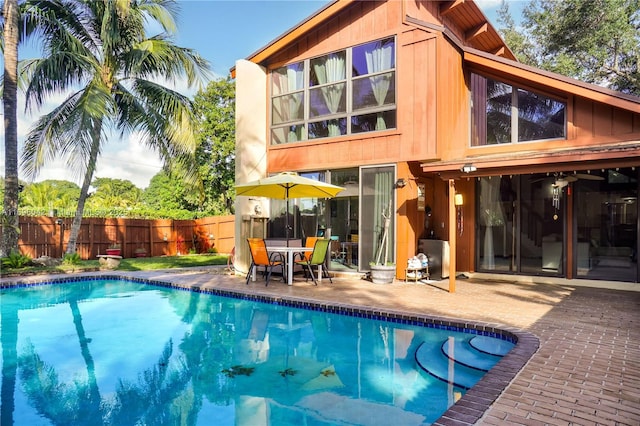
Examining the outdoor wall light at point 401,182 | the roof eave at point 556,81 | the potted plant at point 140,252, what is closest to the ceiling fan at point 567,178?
the roof eave at point 556,81

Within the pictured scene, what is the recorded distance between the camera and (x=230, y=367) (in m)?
4.62

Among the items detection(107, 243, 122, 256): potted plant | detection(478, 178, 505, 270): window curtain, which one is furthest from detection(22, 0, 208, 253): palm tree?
detection(478, 178, 505, 270): window curtain

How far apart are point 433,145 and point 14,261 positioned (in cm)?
1144

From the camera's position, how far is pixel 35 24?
1176 centimetres

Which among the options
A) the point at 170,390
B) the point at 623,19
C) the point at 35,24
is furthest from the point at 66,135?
the point at 623,19

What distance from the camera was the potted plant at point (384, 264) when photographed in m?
8.91

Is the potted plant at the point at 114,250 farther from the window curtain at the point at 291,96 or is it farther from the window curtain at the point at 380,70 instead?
the window curtain at the point at 380,70

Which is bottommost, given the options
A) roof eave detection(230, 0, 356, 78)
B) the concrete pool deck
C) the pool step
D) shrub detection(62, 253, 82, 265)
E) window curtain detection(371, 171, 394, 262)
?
the pool step

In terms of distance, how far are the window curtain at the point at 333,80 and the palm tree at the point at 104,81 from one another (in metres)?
4.87

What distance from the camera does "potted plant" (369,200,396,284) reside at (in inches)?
351

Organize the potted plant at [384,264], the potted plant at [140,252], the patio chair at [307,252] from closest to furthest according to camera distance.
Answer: the potted plant at [384,264] → the patio chair at [307,252] → the potted plant at [140,252]

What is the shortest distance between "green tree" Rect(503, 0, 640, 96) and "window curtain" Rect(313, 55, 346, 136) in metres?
12.2

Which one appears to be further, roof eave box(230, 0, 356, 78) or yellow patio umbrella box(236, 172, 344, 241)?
roof eave box(230, 0, 356, 78)

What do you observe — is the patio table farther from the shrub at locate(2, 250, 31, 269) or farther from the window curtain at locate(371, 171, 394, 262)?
the shrub at locate(2, 250, 31, 269)
